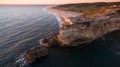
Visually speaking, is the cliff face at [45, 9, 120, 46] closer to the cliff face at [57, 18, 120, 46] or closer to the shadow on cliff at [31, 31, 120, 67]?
the cliff face at [57, 18, 120, 46]

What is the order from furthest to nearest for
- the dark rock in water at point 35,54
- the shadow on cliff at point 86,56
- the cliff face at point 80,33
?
the cliff face at point 80,33, the dark rock in water at point 35,54, the shadow on cliff at point 86,56

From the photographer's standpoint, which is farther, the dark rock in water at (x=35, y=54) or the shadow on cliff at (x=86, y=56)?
the dark rock in water at (x=35, y=54)

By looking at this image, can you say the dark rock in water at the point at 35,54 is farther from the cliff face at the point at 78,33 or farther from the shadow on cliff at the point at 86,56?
the cliff face at the point at 78,33

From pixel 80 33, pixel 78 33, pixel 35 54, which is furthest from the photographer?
pixel 80 33

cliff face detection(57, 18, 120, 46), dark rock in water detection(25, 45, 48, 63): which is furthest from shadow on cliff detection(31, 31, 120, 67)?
cliff face detection(57, 18, 120, 46)

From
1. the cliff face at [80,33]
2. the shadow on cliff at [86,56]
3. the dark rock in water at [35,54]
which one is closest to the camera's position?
the shadow on cliff at [86,56]

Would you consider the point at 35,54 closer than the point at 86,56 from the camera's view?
Yes

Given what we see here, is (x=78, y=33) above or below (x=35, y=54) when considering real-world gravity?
above

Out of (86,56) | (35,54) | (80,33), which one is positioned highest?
(80,33)

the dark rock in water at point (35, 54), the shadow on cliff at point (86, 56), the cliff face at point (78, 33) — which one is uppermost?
the cliff face at point (78, 33)

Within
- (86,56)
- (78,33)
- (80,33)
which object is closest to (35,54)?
(86,56)

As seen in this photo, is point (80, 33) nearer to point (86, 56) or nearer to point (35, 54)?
point (86, 56)

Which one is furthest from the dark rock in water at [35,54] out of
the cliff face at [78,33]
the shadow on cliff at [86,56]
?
the cliff face at [78,33]

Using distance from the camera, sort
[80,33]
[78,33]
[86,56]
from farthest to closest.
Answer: [80,33] < [78,33] < [86,56]
